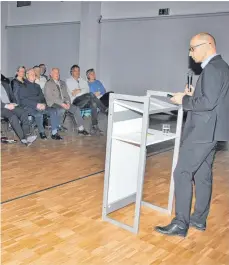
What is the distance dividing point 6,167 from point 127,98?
2150 millimetres

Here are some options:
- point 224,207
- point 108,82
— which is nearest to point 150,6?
point 108,82

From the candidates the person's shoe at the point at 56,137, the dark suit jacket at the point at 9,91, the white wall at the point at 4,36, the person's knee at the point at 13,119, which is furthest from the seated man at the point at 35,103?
the white wall at the point at 4,36

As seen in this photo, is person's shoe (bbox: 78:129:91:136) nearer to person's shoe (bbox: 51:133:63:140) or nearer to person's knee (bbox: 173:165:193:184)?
person's shoe (bbox: 51:133:63:140)

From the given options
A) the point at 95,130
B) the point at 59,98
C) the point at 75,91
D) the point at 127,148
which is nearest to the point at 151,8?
the point at 75,91

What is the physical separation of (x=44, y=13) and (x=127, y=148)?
904 centimetres

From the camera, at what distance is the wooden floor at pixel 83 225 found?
7.23 ft

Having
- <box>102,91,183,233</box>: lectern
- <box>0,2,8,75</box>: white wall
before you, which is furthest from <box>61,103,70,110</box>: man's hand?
<box>0,2,8,75</box>: white wall

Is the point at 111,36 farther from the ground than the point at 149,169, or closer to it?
farther from the ground

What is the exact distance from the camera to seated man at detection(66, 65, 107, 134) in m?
6.17

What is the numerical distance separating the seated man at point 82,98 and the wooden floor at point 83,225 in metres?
2.09

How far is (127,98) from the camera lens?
7.86 feet

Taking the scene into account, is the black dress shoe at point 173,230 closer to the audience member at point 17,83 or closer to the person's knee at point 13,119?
the person's knee at point 13,119

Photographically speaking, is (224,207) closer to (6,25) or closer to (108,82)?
(108,82)

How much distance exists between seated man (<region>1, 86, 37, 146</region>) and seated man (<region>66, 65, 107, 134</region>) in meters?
1.16
